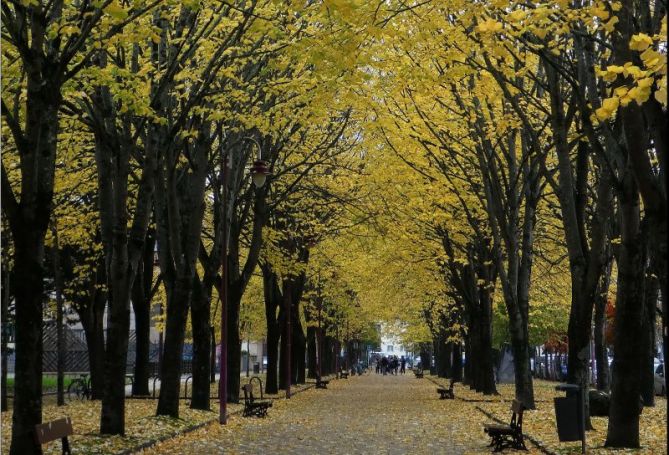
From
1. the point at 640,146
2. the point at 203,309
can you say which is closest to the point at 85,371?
the point at 203,309

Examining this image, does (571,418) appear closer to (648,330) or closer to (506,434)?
(506,434)

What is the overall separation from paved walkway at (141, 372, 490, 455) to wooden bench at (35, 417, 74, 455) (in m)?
2.77

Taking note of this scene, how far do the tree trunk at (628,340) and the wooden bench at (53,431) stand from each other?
7902mm

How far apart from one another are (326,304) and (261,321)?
453 centimetres

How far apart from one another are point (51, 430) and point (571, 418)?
7.51 meters

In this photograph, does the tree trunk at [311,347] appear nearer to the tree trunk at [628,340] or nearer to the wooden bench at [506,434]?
the wooden bench at [506,434]

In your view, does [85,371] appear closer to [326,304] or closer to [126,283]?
[326,304]

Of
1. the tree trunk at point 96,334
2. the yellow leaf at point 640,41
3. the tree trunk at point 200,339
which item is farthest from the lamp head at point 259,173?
the yellow leaf at point 640,41

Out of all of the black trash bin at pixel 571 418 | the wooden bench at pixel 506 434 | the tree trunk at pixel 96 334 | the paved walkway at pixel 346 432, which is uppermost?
the tree trunk at pixel 96 334

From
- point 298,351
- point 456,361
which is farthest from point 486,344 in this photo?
point 456,361

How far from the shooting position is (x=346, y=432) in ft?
63.4

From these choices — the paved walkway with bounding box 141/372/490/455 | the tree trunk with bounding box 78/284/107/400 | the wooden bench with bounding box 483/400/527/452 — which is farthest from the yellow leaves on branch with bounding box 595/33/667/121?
the tree trunk with bounding box 78/284/107/400

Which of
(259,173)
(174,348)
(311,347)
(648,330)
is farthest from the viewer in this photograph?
(311,347)

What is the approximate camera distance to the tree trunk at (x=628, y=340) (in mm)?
13719
